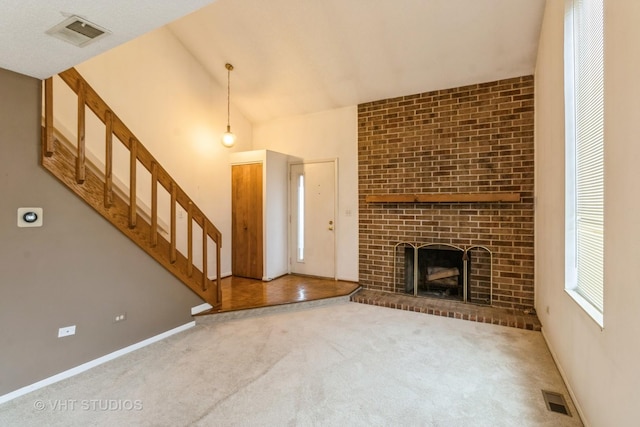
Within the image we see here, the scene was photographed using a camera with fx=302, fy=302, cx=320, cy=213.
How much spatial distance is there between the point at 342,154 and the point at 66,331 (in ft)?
13.1

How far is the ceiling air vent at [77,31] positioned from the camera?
166 centimetres

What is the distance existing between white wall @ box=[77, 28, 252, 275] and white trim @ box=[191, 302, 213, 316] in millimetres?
1294

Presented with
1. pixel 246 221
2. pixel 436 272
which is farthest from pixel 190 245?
pixel 436 272

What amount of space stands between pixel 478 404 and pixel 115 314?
3088mm

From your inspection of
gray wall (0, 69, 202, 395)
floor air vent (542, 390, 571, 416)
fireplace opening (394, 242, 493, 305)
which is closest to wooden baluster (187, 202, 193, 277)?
gray wall (0, 69, 202, 395)

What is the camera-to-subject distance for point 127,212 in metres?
2.86

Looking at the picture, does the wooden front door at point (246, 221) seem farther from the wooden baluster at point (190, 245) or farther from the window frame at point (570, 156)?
the window frame at point (570, 156)

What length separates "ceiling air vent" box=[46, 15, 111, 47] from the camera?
1.66 metres

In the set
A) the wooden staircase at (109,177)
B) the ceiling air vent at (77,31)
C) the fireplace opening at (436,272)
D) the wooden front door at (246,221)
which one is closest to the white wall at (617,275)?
the fireplace opening at (436,272)

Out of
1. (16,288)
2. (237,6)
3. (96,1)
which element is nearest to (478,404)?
(96,1)

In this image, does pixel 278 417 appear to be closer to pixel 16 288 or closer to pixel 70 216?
pixel 16 288

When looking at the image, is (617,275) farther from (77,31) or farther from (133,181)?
(133,181)

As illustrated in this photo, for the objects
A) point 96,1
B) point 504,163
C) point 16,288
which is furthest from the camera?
point 504,163

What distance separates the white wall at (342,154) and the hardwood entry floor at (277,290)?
16.7 inches
